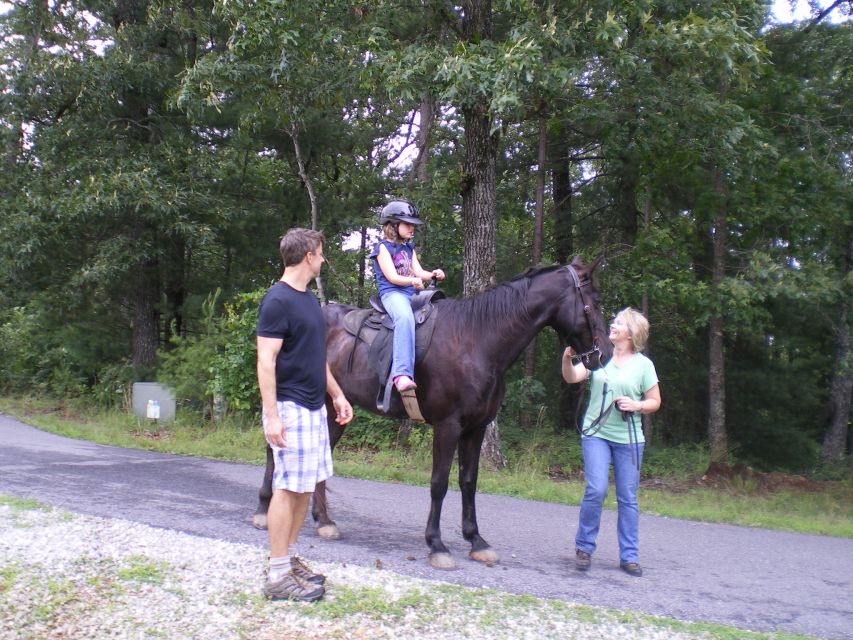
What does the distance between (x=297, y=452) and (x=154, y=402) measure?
10.1 metres

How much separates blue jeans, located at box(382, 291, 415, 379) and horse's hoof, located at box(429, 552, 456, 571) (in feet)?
4.38

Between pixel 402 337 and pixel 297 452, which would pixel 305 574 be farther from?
pixel 402 337

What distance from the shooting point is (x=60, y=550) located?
4594mm

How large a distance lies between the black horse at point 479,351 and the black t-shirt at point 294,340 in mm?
1462

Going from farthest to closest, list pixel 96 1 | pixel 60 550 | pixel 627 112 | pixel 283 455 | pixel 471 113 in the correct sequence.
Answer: pixel 96 1
pixel 627 112
pixel 471 113
pixel 60 550
pixel 283 455

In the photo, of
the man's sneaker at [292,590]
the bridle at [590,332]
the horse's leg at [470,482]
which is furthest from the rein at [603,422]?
the man's sneaker at [292,590]

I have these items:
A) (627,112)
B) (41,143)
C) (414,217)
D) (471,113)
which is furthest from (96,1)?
(414,217)

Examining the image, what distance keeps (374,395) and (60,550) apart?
2.57 metres

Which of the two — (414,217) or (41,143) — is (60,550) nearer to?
(414,217)

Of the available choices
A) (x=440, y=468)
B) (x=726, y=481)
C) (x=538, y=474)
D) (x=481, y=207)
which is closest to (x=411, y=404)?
(x=440, y=468)

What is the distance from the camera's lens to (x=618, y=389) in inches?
213

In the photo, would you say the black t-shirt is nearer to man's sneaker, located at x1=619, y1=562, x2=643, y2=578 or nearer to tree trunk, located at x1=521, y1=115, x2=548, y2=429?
man's sneaker, located at x1=619, y1=562, x2=643, y2=578

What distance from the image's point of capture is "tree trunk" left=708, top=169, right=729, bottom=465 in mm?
12000

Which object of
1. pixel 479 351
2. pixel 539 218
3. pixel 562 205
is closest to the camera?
pixel 479 351
